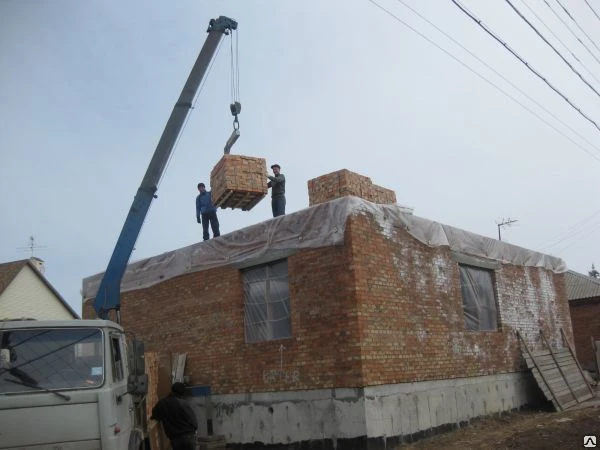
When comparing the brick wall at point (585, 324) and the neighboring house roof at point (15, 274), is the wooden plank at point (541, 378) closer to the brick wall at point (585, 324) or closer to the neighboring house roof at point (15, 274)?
the brick wall at point (585, 324)

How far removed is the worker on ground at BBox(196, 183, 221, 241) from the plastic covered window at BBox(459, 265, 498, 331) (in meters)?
5.94

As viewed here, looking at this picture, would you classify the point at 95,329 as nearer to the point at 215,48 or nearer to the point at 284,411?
the point at 284,411

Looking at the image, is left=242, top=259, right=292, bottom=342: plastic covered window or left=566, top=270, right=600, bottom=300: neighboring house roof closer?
left=242, top=259, right=292, bottom=342: plastic covered window

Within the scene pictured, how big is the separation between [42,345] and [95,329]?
507mm

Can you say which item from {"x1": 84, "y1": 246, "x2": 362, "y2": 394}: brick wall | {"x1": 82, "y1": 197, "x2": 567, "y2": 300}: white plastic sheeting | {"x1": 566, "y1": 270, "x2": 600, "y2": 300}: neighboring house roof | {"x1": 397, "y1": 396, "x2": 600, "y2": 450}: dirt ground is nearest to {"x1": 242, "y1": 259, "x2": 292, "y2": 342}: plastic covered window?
{"x1": 84, "y1": 246, "x2": 362, "y2": 394}: brick wall

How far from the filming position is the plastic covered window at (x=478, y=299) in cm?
1316

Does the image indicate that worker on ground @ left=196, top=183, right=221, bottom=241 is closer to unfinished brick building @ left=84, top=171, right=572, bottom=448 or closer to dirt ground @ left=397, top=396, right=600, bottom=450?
unfinished brick building @ left=84, top=171, right=572, bottom=448

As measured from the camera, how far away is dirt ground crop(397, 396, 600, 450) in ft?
31.5

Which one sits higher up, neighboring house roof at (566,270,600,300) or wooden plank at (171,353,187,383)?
neighboring house roof at (566,270,600,300)

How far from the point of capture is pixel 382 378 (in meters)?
9.82

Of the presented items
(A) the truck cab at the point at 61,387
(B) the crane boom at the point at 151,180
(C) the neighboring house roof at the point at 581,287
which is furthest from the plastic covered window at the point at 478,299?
(C) the neighboring house roof at the point at 581,287

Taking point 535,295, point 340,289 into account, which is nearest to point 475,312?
point 535,295

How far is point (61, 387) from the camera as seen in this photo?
5211mm

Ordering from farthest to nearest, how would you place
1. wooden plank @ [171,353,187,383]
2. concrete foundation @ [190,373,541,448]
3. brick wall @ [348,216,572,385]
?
wooden plank @ [171,353,187,383] → brick wall @ [348,216,572,385] → concrete foundation @ [190,373,541,448]
